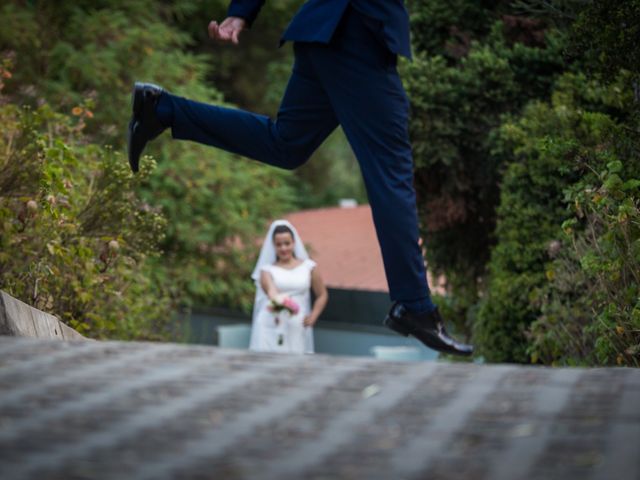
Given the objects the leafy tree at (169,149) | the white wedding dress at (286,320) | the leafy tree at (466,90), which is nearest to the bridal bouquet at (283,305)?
the white wedding dress at (286,320)

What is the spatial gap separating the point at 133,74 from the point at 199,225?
7.15 feet

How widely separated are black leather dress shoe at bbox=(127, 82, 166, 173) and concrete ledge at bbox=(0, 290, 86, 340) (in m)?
0.68

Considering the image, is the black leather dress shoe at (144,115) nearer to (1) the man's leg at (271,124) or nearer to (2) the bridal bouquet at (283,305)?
(1) the man's leg at (271,124)

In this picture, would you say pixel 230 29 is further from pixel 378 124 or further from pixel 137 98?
pixel 378 124

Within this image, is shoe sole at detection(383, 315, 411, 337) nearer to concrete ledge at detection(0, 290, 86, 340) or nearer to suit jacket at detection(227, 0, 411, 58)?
suit jacket at detection(227, 0, 411, 58)

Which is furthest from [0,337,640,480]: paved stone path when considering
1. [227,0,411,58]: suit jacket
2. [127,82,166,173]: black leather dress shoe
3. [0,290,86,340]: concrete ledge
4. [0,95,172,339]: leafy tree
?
[0,95,172,339]: leafy tree

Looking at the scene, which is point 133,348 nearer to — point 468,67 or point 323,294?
point 468,67

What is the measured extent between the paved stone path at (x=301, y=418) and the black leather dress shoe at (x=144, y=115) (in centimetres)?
169

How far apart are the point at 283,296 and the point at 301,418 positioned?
9.76 meters

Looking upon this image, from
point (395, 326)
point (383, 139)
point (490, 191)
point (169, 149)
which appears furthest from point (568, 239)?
point (169, 149)

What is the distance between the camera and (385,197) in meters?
3.34

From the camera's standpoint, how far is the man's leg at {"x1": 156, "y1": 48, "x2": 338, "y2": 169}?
3.60m

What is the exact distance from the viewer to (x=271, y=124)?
3.69 meters

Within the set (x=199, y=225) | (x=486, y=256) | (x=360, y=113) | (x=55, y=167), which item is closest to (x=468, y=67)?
(x=486, y=256)
